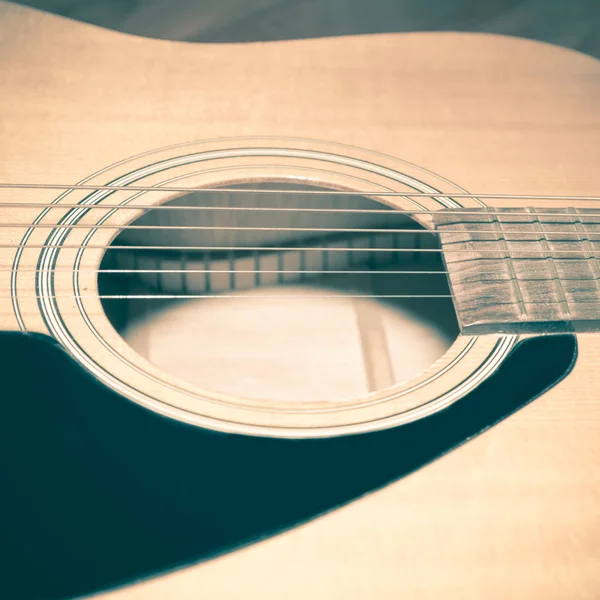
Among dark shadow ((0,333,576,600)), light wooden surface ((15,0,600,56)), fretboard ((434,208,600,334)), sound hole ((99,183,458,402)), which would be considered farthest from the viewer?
light wooden surface ((15,0,600,56))

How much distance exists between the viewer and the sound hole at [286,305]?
0.86 metres

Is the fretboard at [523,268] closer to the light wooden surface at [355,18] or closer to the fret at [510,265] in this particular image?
the fret at [510,265]

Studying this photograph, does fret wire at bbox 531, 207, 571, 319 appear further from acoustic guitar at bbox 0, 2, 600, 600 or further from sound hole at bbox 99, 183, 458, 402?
sound hole at bbox 99, 183, 458, 402

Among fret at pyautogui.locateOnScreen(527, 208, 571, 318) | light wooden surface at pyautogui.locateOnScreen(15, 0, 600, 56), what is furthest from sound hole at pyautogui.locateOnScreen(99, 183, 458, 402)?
light wooden surface at pyautogui.locateOnScreen(15, 0, 600, 56)

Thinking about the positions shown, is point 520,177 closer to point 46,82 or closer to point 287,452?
point 287,452

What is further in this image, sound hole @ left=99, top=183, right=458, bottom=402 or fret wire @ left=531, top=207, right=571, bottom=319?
sound hole @ left=99, top=183, right=458, bottom=402

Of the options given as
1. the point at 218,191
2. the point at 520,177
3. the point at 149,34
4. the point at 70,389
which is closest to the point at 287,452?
the point at 70,389

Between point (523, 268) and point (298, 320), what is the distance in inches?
13.4

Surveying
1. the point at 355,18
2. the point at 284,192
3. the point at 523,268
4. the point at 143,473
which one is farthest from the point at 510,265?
the point at 355,18

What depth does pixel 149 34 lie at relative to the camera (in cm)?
125

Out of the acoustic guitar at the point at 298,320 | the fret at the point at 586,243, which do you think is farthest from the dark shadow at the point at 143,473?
the fret at the point at 586,243

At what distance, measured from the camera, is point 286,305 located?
0.96 m

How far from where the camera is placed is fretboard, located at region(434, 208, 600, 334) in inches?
26.3

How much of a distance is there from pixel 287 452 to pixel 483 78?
1.97 ft
